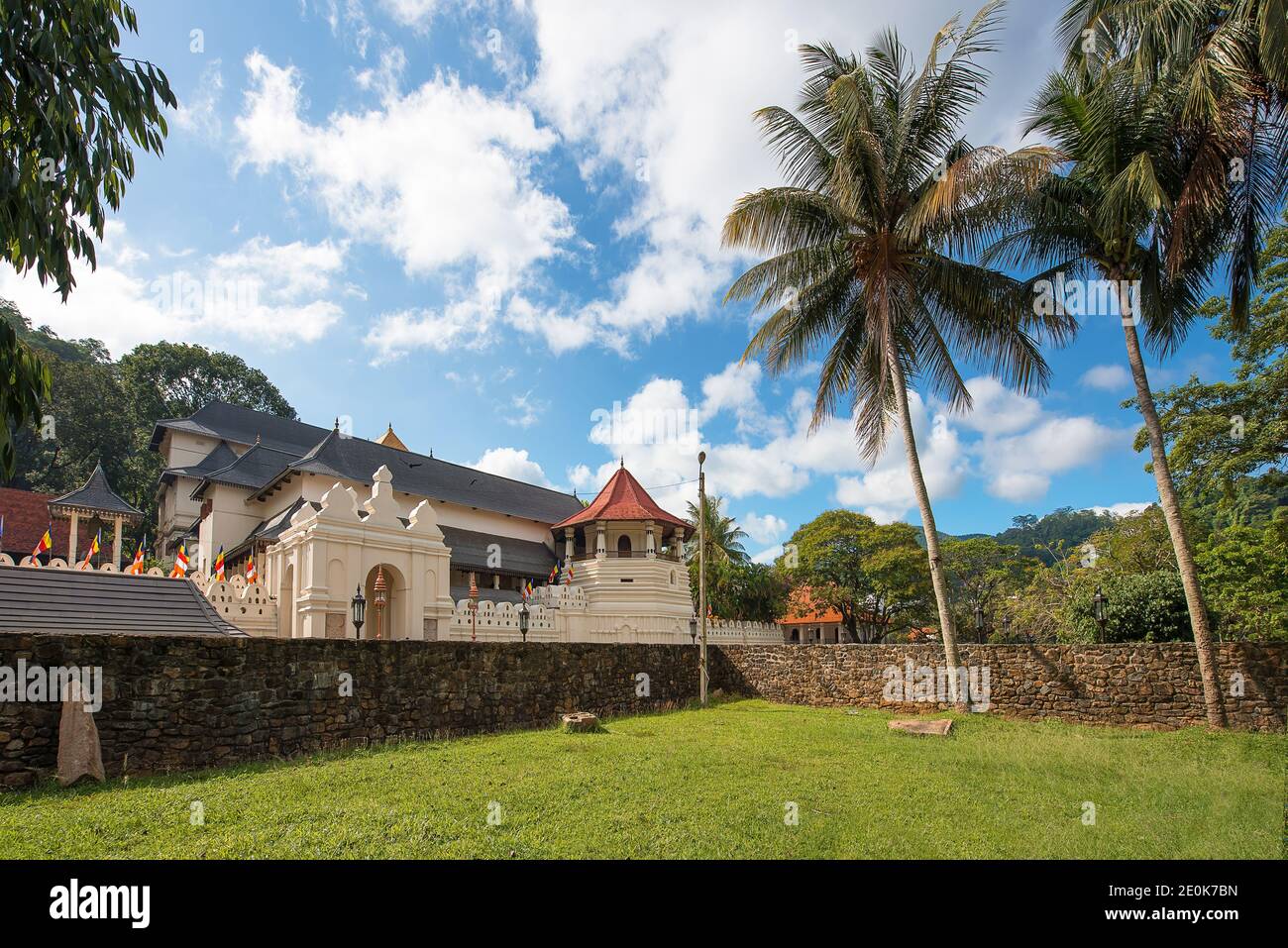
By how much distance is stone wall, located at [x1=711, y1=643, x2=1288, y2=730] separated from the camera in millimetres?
11875

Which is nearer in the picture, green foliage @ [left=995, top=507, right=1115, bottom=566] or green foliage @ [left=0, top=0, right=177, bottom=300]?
green foliage @ [left=0, top=0, right=177, bottom=300]

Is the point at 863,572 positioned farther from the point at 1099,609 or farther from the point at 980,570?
the point at 1099,609

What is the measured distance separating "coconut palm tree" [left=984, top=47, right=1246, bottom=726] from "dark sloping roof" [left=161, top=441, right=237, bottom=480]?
89.5 ft

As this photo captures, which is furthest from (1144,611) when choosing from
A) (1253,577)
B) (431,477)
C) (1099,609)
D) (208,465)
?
(208,465)

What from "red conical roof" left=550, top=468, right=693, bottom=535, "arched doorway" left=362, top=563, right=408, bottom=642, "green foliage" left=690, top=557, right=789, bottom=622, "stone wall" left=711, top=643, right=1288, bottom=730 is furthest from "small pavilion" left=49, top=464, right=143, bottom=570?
"green foliage" left=690, top=557, right=789, bottom=622

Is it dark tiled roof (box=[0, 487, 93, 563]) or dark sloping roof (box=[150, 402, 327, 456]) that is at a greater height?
dark sloping roof (box=[150, 402, 327, 456])

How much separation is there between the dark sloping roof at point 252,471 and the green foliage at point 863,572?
24181 mm

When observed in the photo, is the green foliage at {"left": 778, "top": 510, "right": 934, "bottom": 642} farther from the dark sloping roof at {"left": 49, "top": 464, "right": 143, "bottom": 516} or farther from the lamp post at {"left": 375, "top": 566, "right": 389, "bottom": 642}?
the dark sloping roof at {"left": 49, "top": 464, "right": 143, "bottom": 516}

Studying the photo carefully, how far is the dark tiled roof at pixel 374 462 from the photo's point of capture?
2675 centimetres

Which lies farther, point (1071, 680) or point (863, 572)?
point (863, 572)

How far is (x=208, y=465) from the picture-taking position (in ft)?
91.4

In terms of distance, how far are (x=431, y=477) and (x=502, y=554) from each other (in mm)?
4400

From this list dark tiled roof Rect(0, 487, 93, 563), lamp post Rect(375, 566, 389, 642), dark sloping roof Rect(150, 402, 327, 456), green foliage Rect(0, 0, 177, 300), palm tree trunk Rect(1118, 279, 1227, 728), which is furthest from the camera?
dark sloping roof Rect(150, 402, 327, 456)
